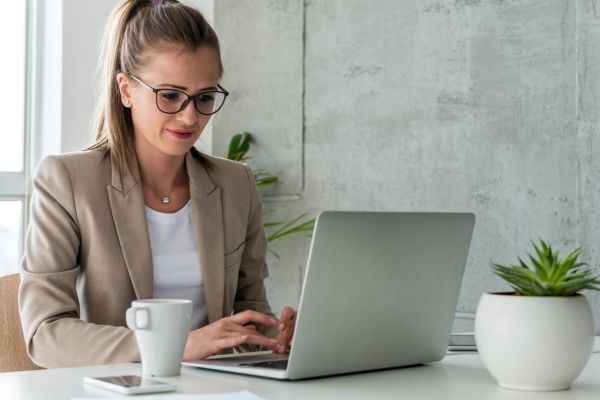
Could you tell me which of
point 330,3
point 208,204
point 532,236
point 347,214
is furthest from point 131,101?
point 330,3

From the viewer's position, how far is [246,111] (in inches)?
163

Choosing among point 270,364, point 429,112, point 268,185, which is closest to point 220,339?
point 270,364

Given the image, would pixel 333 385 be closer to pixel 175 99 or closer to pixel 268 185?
pixel 175 99

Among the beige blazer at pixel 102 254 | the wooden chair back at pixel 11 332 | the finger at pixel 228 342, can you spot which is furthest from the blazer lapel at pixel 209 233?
the finger at pixel 228 342

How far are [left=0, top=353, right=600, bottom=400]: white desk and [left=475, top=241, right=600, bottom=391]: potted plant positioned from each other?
1.2 inches

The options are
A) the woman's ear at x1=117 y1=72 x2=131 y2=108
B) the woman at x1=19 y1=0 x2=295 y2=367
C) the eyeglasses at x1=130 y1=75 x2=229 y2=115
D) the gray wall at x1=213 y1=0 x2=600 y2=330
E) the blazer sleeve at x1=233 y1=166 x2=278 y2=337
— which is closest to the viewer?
the woman at x1=19 y1=0 x2=295 y2=367

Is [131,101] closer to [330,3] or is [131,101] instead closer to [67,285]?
[67,285]

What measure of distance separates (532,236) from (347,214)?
1.85m

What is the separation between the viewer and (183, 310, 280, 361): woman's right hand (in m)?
1.52

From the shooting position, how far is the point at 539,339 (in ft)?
4.15

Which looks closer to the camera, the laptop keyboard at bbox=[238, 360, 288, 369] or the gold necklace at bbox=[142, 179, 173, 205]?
the laptop keyboard at bbox=[238, 360, 288, 369]

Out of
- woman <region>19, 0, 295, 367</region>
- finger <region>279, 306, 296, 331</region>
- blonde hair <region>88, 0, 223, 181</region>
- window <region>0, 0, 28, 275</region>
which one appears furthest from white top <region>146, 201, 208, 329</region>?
window <region>0, 0, 28, 275</region>

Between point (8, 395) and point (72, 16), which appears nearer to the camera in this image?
point (8, 395)

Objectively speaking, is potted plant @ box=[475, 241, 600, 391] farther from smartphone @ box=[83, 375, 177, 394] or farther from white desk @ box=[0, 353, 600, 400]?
smartphone @ box=[83, 375, 177, 394]
